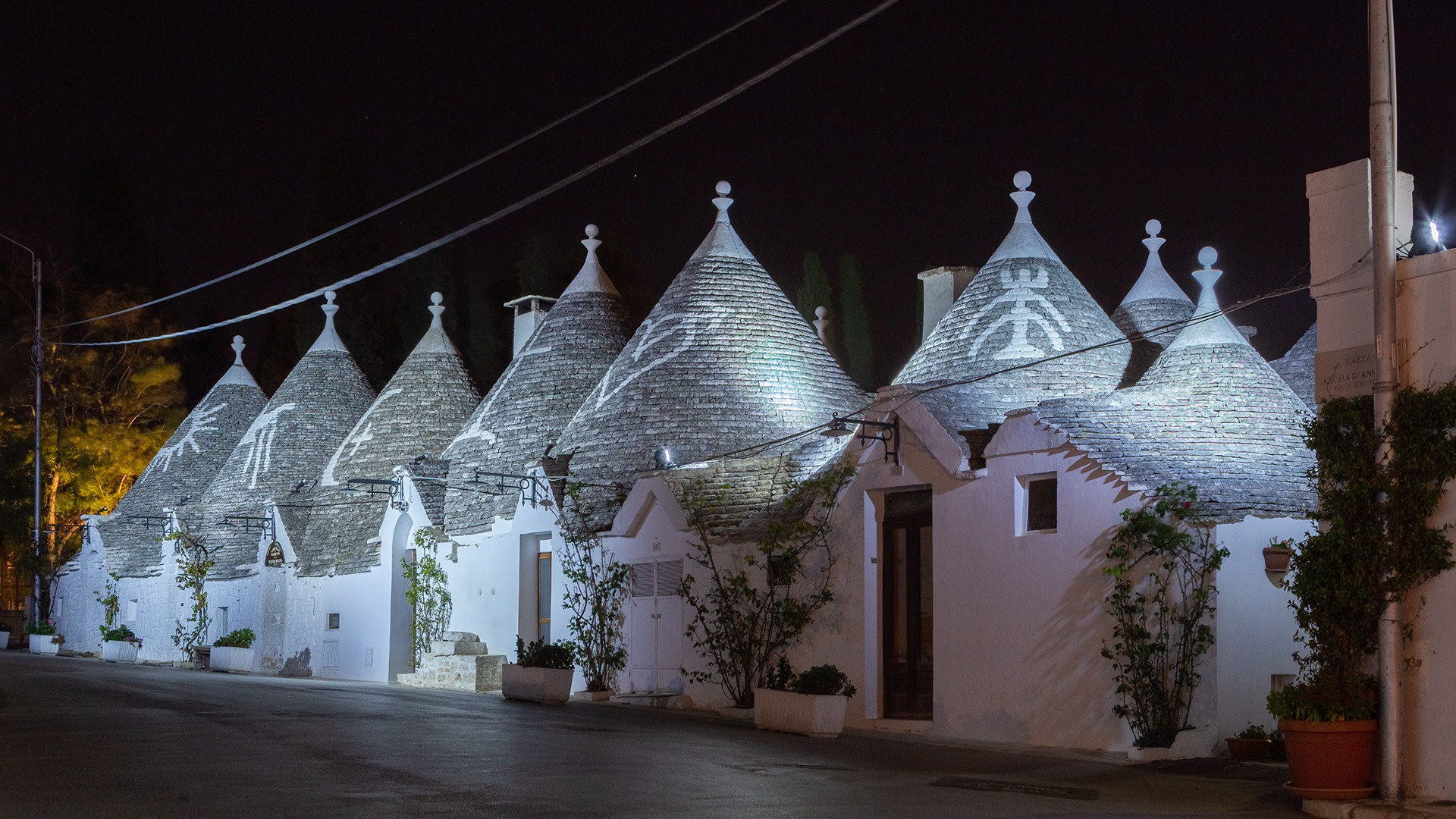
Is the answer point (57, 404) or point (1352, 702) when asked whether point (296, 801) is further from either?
point (57, 404)

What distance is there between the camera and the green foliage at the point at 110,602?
47.4 m

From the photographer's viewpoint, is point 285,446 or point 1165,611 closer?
point 1165,611

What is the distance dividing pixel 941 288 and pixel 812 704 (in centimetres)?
1295

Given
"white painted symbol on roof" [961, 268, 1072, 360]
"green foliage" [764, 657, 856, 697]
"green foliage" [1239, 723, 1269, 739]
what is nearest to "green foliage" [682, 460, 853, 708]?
"green foliage" [764, 657, 856, 697]

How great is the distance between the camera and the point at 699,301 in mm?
28531

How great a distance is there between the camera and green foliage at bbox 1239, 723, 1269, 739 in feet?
51.6

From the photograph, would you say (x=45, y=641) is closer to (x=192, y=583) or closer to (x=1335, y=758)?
(x=192, y=583)

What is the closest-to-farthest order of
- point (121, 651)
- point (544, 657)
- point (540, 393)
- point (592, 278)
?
1. point (544, 657)
2. point (540, 393)
3. point (592, 278)
4. point (121, 651)

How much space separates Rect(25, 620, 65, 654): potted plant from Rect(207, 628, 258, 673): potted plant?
12.3 m

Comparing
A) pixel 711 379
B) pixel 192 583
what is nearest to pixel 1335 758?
pixel 711 379

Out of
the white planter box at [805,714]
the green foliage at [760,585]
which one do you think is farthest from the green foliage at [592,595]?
the white planter box at [805,714]

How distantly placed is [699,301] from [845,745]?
43.1 ft

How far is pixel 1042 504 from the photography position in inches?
719

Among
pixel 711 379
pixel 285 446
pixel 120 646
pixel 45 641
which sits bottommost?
pixel 45 641
